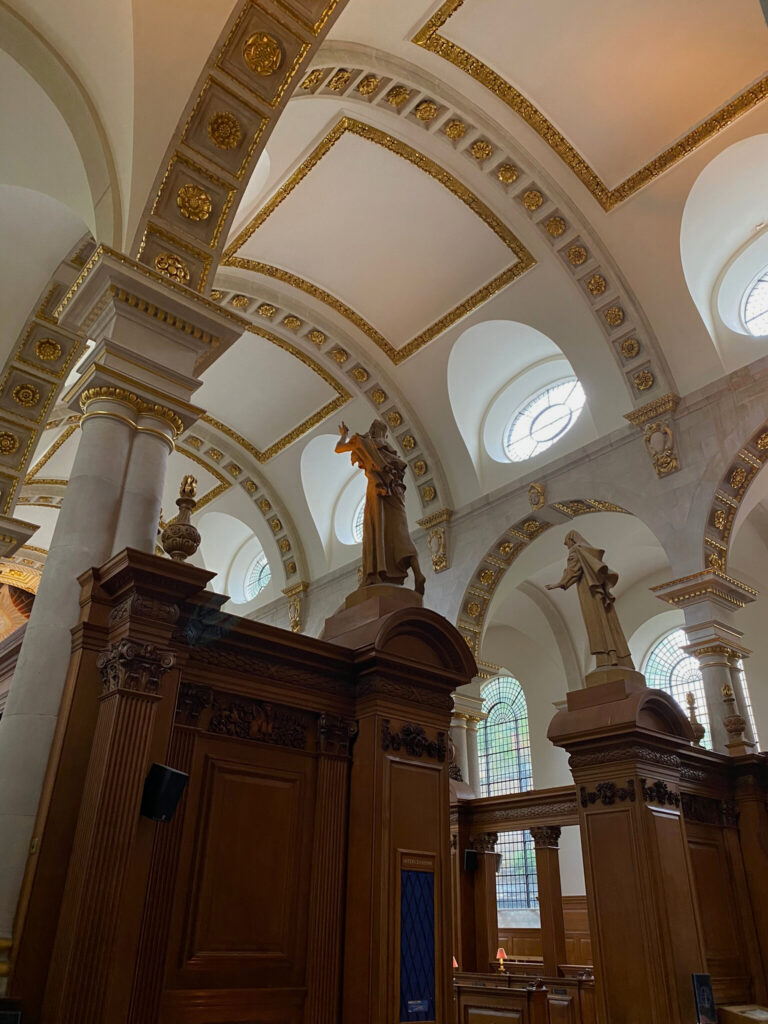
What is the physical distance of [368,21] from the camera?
10.5 m

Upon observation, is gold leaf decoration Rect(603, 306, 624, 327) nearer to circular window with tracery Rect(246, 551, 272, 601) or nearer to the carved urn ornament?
the carved urn ornament

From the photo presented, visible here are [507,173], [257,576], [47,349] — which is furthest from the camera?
[257,576]

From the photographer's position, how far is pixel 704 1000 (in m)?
6.44

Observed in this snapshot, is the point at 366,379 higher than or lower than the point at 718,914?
higher

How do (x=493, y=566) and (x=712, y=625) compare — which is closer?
(x=712, y=625)

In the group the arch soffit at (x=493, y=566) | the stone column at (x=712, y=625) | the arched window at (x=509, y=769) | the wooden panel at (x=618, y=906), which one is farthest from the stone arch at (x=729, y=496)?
the arched window at (x=509, y=769)

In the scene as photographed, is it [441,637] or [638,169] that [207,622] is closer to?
[441,637]

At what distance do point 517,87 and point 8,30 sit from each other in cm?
684

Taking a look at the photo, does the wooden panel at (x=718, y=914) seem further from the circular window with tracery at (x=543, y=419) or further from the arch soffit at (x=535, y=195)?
the circular window with tracery at (x=543, y=419)

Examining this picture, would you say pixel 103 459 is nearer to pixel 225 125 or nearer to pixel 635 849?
pixel 225 125

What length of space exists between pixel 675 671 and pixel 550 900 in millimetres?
8937

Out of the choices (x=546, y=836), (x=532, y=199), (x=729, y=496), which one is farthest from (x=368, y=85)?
(x=546, y=836)

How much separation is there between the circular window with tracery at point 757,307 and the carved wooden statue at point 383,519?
8348 mm

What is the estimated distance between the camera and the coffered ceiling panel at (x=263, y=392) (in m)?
16.2
